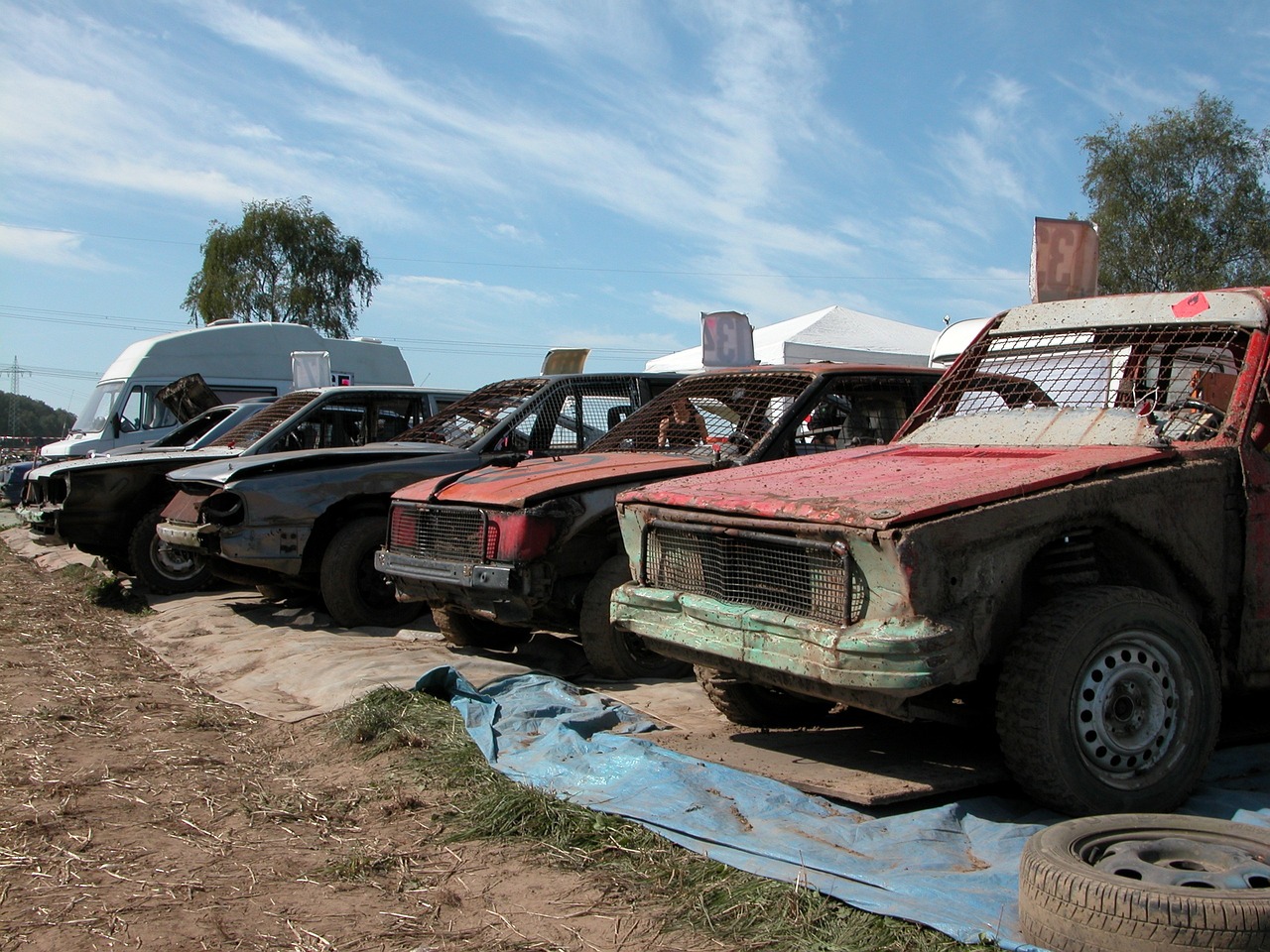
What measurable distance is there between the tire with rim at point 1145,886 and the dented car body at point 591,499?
3028 millimetres

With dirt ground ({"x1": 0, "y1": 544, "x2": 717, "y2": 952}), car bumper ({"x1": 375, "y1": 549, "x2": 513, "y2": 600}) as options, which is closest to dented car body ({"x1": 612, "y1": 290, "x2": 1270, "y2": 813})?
dirt ground ({"x1": 0, "y1": 544, "x2": 717, "y2": 952})

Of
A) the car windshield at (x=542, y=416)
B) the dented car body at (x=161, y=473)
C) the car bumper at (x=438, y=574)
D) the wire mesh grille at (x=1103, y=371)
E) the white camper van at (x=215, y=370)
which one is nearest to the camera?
the wire mesh grille at (x=1103, y=371)

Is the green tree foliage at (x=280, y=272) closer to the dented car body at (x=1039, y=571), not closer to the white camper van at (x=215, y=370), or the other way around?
the white camper van at (x=215, y=370)

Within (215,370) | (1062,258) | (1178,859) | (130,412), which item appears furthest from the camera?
Result: (215,370)

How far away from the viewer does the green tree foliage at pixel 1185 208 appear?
91.7ft

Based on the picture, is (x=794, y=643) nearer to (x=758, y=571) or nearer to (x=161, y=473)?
(x=758, y=571)

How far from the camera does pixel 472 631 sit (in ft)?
21.7

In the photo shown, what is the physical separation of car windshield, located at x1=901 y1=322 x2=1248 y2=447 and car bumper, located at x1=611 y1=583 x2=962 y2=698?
1.40m

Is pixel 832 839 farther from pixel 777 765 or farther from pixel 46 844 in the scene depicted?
pixel 46 844

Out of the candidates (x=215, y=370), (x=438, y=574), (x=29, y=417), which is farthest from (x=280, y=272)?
(x=29, y=417)

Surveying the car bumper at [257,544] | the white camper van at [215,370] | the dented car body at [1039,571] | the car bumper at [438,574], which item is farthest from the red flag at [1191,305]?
the white camper van at [215,370]

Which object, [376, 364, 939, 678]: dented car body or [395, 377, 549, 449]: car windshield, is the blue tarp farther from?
[395, 377, 549, 449]: car windshield

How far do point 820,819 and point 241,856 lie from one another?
186cm

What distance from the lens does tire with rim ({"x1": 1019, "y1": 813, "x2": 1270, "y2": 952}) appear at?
98.4 inches
